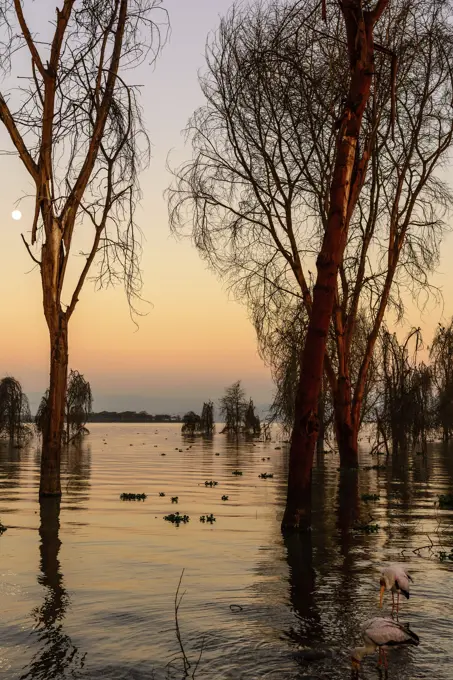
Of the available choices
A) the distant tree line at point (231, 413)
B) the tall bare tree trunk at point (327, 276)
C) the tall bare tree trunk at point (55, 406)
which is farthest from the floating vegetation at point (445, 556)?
the distant tree line at point (231, 413)

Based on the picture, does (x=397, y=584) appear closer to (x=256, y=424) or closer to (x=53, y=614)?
(x=53, y=614)

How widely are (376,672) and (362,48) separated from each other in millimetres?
8630

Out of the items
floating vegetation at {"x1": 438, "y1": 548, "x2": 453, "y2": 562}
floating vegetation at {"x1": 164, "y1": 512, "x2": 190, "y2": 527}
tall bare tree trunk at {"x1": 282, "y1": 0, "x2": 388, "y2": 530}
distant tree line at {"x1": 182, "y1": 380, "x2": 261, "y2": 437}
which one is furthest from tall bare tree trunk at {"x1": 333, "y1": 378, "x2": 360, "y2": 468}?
distant tree line at {"x1": 182, "y1": 380, "x2": 261, "y2": 437}

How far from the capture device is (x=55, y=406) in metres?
15.4

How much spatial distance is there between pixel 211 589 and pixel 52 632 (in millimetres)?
2040

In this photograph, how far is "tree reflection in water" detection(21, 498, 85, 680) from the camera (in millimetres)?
5289

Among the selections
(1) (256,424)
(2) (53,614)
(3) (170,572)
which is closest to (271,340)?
(3) (170,572)

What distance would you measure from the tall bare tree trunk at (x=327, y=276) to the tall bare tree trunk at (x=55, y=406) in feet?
20.0

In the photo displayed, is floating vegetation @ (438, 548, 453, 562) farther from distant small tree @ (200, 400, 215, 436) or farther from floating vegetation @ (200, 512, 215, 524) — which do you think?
distant small tree @ (200, 400, 215, 436)

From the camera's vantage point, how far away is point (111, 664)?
5461 mm

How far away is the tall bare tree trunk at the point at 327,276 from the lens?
1084cm

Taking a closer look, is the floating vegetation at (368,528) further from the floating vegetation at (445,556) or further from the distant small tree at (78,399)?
the distant small tree at (78,399)

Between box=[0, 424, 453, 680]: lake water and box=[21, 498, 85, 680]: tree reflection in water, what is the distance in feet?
0.05

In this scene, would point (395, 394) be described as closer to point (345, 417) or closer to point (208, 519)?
point (345, 417)
